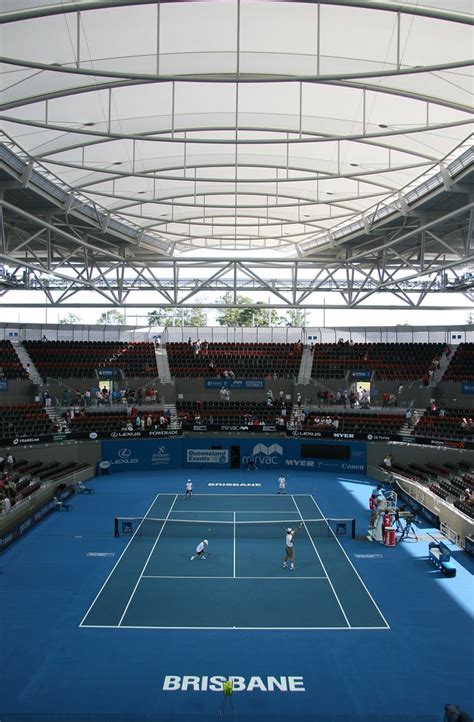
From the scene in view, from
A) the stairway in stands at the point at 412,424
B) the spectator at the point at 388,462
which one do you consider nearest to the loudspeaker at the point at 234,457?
the spectator at the point at 388,462

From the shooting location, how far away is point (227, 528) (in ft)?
88.4

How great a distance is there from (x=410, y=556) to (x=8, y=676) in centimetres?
1532

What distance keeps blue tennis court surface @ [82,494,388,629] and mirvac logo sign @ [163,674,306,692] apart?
2900 mm

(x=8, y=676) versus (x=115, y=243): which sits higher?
(x=115, y=243)

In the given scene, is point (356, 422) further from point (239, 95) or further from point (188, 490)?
point (239, 95)

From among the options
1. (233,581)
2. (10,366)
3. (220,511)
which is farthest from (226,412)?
(233,581)

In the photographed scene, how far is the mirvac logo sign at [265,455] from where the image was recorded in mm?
42969

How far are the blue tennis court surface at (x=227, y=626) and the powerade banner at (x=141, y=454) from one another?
1193 centimetres

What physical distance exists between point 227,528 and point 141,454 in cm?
1632

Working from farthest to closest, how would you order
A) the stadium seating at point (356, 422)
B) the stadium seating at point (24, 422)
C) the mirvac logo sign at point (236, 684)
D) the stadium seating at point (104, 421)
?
the stadium seating at point (356, 422), the stadium seating at point (104, 421), the stadium seating at point (24, 422), the mirvac logo sign at point (236, 684)

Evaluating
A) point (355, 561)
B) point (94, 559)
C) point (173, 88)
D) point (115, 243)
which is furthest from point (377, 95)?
point (115, 243)

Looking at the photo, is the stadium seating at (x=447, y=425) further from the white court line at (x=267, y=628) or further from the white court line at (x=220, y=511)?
the white court line at (x=267, y=628)

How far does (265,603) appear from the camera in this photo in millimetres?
19062

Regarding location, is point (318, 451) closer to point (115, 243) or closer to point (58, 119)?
point (115, 243)
